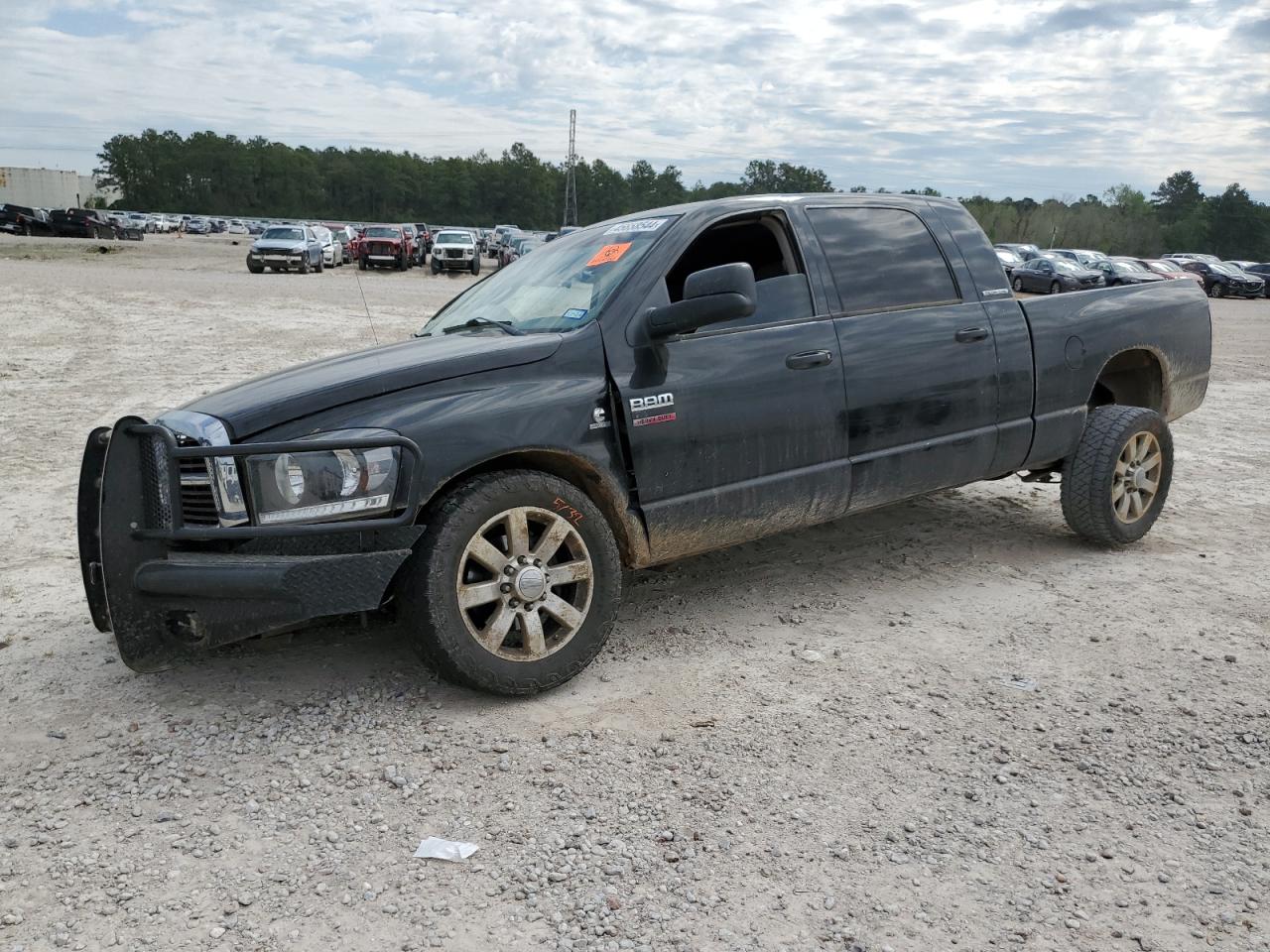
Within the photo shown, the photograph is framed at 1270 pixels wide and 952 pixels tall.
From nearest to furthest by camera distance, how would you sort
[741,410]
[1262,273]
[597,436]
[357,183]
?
[597,436] < [741,410] < [1262,273] < [357,183]

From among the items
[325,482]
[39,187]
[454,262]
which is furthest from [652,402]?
[39,187]

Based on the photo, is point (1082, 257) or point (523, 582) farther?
point (1082, 257)

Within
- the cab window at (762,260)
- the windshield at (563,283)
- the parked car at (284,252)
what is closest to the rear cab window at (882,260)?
the cab window at (762,260)

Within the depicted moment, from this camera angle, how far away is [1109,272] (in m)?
35.9

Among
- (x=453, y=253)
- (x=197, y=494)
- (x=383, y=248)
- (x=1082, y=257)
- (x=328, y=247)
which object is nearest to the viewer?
(x=197, y=494)

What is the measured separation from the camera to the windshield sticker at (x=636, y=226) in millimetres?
4574

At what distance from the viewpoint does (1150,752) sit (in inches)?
140

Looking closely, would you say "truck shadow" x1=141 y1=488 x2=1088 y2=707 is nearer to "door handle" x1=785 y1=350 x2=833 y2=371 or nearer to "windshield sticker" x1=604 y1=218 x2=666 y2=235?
"door handle" x1=785 y1=350 x2=833 y2=371

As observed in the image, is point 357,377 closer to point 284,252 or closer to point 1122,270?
point 284,252

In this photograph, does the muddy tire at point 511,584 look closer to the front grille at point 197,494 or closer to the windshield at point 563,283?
the front grille at point 197,494

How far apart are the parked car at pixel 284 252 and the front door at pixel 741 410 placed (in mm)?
31922

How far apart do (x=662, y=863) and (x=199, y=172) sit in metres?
152

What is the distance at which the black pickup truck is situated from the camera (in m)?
3.50

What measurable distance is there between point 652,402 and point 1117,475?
9.86 feet
